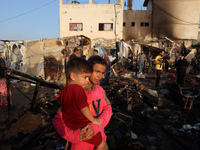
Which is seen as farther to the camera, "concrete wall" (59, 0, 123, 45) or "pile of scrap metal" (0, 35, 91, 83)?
"concrete wall" (59, 0, 123, 45)

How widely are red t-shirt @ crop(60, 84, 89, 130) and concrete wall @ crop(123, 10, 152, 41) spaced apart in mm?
26902

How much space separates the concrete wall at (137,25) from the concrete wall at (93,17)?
497cm

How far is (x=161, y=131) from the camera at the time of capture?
3.80 metres

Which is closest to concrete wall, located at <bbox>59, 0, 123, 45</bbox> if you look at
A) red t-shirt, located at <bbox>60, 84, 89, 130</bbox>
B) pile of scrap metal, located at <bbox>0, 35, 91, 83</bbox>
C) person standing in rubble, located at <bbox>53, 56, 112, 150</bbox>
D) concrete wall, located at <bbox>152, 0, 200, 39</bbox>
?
concrete wall, located at <bbox>152, 0, 200, 39</bbox>

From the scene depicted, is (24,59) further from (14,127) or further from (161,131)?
(161,131)

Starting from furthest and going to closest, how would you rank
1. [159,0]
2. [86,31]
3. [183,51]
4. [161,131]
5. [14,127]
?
[159,0] → [86,31] → [183,51] → [161,131] → [14,127]

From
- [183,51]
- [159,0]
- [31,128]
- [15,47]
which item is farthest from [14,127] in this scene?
[159,0]

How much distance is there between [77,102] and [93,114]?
1.07 ft

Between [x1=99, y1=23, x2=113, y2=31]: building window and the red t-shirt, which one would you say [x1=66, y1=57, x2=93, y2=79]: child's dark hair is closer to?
the red t-shirt

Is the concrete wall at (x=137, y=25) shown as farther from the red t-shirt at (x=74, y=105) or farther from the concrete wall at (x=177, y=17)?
the red t-shirt at (x=74, y=105)

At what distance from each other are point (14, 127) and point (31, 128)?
15.4 inches

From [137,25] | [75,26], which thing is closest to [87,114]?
[75,26]

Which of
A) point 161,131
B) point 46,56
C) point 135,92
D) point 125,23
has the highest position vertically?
point 125,23

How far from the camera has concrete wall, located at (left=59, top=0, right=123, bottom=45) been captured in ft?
71.8
